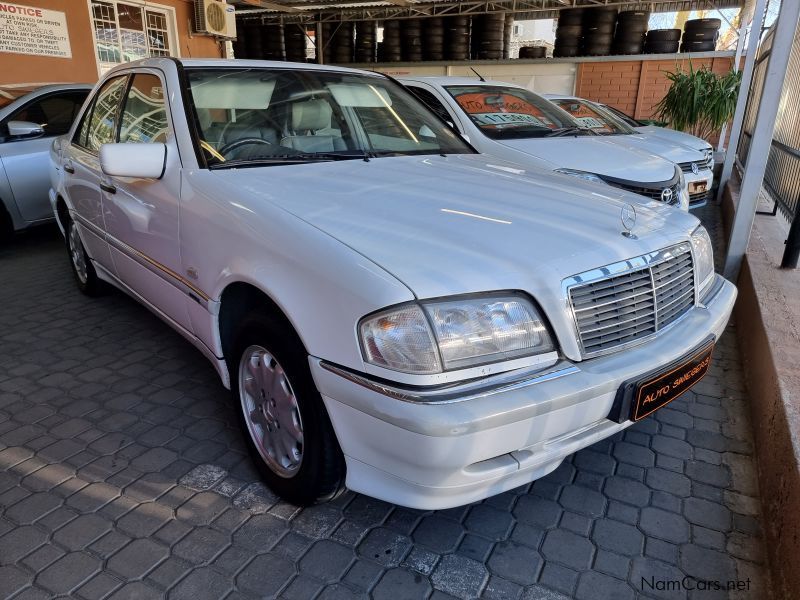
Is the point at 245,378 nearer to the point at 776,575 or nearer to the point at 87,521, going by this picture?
the point at 87,521

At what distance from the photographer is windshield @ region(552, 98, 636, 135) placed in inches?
264

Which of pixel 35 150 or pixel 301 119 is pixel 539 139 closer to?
pixel 301 119

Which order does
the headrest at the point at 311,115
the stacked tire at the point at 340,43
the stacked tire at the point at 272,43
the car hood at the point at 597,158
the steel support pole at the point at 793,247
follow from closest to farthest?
the headrest at the point at 311,115 → the steel support pole at the point at 793,247 → the car hood at the point at 597,158 → the stacked tire at the point at 340,43 → the stacked tire at the point at 272,43

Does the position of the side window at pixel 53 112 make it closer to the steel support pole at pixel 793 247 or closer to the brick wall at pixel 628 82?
the steel support pole at pixel 793 247

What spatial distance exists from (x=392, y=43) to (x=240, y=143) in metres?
16.5

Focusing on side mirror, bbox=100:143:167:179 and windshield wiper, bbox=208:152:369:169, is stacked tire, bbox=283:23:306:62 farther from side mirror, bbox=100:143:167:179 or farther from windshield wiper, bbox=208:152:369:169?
side mirror, bbox=100:143:167:179

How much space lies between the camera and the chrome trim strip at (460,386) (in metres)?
1.58

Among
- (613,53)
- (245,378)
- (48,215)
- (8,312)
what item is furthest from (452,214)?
(613,53)

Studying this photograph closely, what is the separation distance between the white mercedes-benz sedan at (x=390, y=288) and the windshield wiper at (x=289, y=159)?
0.01 metres

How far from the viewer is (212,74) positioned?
281cm

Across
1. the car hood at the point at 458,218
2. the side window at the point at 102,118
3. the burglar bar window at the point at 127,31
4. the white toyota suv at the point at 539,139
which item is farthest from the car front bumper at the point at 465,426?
the burglar bar window at the point at 127,31

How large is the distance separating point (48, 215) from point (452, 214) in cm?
515

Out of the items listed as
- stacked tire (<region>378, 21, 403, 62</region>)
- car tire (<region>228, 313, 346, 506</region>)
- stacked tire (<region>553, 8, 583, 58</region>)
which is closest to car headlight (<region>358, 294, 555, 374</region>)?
car tire (<region>228, 313, 346, 506</region>)

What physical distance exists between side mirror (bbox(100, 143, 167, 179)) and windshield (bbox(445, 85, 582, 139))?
10.6 feet
